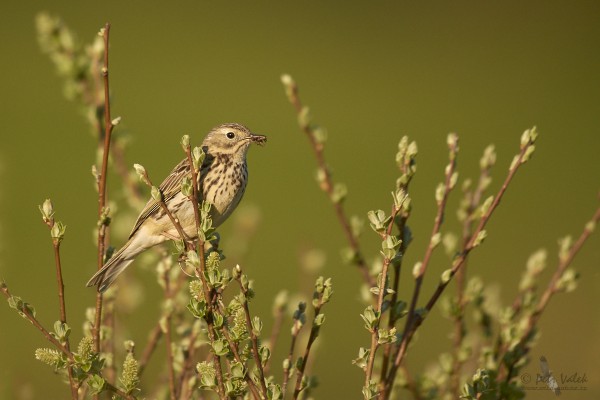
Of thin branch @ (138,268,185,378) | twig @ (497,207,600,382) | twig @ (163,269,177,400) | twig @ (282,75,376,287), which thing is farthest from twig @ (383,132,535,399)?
thin branch @ (138,268,185,378)

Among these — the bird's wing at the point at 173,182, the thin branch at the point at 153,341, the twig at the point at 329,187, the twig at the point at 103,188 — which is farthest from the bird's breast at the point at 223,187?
the twig at the point at 103,188

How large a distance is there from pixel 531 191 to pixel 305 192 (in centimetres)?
423

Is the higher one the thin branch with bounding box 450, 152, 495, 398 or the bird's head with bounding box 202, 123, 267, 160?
the bird's head with bounding box 202, 123, 267, 160

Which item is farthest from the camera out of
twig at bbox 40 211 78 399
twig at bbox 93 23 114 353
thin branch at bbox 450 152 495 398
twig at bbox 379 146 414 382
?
thin branch at bbox 450 152 495 398

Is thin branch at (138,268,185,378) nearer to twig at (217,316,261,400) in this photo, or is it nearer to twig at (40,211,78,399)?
twig at (40,211,78,399)

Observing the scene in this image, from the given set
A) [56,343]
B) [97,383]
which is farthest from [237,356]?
[56,343]

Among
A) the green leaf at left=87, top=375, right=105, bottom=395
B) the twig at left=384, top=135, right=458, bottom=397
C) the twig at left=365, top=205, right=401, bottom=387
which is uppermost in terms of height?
the twig at left=384, top=135, right=458, bottom=397

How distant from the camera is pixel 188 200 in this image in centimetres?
490

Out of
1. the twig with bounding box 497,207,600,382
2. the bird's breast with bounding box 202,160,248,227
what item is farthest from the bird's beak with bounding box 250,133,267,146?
the twig with bounding box 497,207,600,382

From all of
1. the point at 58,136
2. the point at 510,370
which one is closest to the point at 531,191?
the point at 58,136

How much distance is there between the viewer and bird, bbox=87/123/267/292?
4703mm

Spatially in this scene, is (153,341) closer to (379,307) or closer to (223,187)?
(223,187)

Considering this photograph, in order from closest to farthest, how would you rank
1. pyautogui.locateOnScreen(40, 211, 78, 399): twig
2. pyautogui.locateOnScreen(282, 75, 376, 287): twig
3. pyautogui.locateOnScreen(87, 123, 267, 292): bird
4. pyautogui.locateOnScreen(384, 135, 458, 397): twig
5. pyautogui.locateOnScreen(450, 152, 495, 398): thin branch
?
pyautogui.locateOnScreen(40, 211, 78, 399): twig
pyautogui.locateOnScreen(384, 135, 458, 397): twig
pyautogui.locateOnScreen(282, 75, 376, 287): twig
pyautogui.locateOnScreen(450, 152, 495, 398): thin branch
pyautogui.locateOnScreen(87, 123, 267, 292): bird

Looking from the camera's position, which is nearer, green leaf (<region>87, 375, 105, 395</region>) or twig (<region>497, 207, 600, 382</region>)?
green leaf (<region>87, 375, 105, 395</region>)
